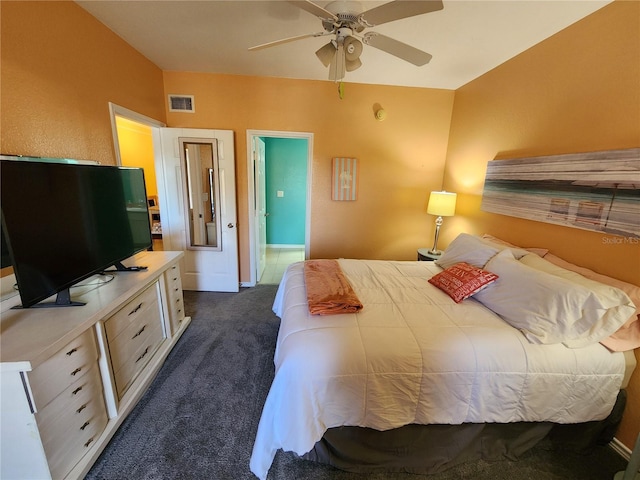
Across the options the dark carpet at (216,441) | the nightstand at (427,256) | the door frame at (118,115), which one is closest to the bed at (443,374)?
the dark carpet at (216,441)

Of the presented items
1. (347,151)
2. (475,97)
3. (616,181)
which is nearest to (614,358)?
(616,181)

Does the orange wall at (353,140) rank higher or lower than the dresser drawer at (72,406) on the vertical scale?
higher

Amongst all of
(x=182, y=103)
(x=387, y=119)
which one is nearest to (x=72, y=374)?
(x=182, y=103)

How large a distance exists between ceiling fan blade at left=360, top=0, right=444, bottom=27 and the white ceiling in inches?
20.9

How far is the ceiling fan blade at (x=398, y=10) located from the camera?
1.24 metres

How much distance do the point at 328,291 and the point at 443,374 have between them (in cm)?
77

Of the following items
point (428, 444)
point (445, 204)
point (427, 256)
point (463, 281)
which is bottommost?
point (428, 444)

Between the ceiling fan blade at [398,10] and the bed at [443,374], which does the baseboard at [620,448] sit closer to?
the bed at [443,374]

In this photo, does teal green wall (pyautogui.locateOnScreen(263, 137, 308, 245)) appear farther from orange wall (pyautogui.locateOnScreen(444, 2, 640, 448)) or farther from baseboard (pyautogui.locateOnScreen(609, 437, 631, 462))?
baseboard (pyautogui.locateOnScreen(609, 437, 631, 462))

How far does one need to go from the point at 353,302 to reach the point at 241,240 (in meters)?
2.28

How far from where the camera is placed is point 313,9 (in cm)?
136

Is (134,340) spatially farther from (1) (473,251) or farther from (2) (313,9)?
(1) (473,251)

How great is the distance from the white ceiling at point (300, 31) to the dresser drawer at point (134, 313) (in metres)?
2.08

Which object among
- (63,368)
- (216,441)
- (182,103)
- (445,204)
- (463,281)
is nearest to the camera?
(63,368)
